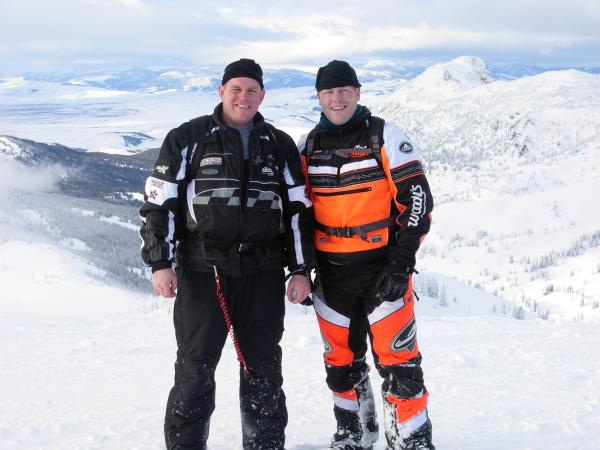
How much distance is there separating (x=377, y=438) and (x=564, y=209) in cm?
11101

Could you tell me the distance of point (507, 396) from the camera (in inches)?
239

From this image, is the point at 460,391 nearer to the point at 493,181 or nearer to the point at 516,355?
the point at 516,355

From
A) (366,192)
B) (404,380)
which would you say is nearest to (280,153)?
(366,192)

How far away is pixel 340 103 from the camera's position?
175 inches

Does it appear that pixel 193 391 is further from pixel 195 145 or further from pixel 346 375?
pixel 195 145

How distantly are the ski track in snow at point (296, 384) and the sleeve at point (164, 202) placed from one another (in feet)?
5.88

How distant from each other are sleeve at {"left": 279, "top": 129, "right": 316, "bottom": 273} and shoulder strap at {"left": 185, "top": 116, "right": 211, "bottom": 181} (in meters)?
0.61

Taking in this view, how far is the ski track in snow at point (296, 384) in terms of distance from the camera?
4980mm

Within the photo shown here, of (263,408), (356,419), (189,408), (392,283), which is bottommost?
(356,419)

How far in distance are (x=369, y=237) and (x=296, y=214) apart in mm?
614

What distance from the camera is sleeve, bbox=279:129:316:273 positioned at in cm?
434

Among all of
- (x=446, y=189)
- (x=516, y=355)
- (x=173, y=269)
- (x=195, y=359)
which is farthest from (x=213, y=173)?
(x=446, y=189)

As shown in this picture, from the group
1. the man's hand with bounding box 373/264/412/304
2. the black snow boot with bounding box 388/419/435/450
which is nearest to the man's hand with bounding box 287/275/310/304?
the man's hand with bounding box 373/264/412/304

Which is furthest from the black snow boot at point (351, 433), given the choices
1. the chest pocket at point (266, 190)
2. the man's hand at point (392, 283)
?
the chest pocket at point (266, 190)
